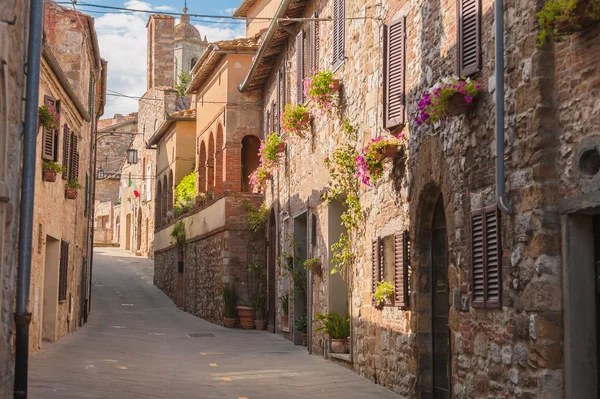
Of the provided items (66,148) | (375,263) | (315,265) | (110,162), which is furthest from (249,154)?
(110,162)

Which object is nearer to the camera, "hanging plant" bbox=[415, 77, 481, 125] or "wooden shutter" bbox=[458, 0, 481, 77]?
"hanging plant" bbox=[415, 77, 481, 125]

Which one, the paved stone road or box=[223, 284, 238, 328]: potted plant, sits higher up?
box=[223, 284, 238, 328]: potted plant

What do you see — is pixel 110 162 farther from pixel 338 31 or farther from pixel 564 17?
pixel 564 17

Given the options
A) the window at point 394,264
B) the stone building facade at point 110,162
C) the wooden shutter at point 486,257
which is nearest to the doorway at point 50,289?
the window at point 394,264

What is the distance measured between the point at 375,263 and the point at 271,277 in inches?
395

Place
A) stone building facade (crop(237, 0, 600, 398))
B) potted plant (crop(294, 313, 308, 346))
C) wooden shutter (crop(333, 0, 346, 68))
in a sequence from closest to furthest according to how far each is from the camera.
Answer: stone building facade (crop(237, 0, 600, 398)) < wooden shutter (crop(333, 0, 346, 68)) < potted plant (crop(294, 313, 308, 346))

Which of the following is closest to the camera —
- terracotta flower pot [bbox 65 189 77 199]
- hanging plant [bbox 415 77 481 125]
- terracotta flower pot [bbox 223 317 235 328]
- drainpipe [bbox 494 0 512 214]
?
drainpipe [bbox 494 0 512 214]

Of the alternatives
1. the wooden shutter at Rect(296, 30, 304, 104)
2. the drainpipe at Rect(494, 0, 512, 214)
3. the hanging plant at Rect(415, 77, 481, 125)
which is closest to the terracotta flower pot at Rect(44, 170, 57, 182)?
the wooden shutter at Rect(296, 30, 304, 104)

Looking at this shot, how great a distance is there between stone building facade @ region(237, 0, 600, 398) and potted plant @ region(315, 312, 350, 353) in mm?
326

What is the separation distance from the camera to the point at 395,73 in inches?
453

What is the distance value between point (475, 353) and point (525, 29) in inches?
118

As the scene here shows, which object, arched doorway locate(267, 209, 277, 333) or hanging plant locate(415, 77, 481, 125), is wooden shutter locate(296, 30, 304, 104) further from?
hanging plant locate(415, 77, 481, 125)

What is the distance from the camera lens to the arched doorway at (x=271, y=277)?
854 inches

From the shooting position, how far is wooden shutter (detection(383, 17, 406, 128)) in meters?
11.3
